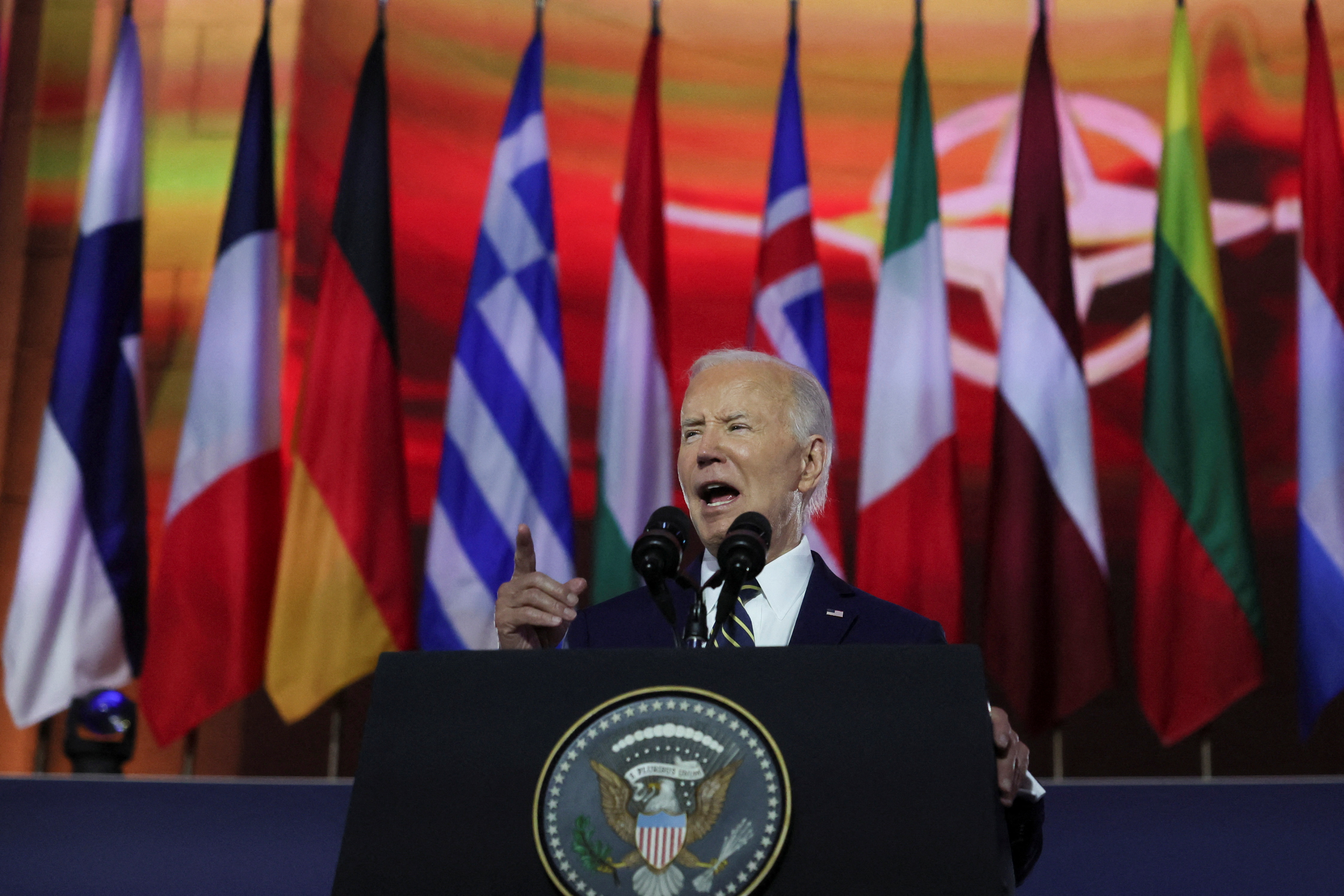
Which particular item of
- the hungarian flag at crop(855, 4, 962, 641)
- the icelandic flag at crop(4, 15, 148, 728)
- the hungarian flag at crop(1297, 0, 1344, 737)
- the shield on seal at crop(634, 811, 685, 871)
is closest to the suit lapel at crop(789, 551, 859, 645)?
the shield on seal at crop(634, 811, 685, 871)

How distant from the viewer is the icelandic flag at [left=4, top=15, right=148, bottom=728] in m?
4.71

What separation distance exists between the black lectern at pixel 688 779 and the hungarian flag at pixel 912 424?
3327 mm

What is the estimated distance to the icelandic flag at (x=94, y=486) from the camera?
15.4 ft

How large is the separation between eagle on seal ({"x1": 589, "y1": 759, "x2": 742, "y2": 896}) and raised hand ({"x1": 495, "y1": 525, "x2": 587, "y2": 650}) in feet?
1.43

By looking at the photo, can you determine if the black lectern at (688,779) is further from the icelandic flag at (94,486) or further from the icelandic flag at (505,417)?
the icelandic flag at (94,486)

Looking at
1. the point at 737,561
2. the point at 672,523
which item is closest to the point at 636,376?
the point at 672,523

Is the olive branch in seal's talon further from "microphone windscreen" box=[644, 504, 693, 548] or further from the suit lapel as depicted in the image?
the suit lapel

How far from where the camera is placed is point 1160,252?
4895mm

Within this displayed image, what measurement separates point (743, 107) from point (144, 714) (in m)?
3.93

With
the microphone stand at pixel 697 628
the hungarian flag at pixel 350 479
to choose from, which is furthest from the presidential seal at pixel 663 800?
the hungarian flag at pixel 350 479

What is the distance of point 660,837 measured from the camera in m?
1.21

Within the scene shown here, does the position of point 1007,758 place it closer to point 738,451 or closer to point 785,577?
point 785,577

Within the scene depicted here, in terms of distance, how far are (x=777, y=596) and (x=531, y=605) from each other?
46cm

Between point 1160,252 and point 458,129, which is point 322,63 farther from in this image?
point 1160,252
